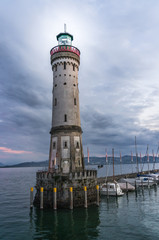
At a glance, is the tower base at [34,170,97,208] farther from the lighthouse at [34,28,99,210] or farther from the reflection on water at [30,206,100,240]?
the reflection on water at [30,206,100,240]

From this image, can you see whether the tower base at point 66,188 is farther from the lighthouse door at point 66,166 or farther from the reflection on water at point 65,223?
the lighthouse door at point 66,166

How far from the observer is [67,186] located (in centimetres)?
3153

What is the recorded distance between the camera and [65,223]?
2542 centimetres

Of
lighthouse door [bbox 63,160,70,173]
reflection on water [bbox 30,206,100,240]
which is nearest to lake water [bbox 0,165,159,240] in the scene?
reflection on water [bbox 30,206,100,240]

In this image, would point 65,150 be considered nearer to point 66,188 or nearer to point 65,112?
point 65,112

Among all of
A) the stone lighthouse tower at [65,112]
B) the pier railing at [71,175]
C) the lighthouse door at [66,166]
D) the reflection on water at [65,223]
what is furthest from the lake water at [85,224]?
the stone lighthouse tower at [65,112]

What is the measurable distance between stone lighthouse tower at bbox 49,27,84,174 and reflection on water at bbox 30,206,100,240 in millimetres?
8751

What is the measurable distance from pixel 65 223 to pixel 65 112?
21.8m

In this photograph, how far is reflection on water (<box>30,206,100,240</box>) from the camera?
2212 cm

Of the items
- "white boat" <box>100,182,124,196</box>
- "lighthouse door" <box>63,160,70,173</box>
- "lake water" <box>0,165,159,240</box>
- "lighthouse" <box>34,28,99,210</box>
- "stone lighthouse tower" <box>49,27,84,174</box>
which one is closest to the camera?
"lake water" <box>0,165,159,240</box>

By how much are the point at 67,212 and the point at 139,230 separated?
1116 centimetres

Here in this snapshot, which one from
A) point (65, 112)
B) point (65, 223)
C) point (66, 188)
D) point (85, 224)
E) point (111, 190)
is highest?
point (65, 112)

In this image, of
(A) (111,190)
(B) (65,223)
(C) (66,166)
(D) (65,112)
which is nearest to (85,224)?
(B) (65,223)

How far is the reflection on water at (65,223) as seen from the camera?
22125 mm
